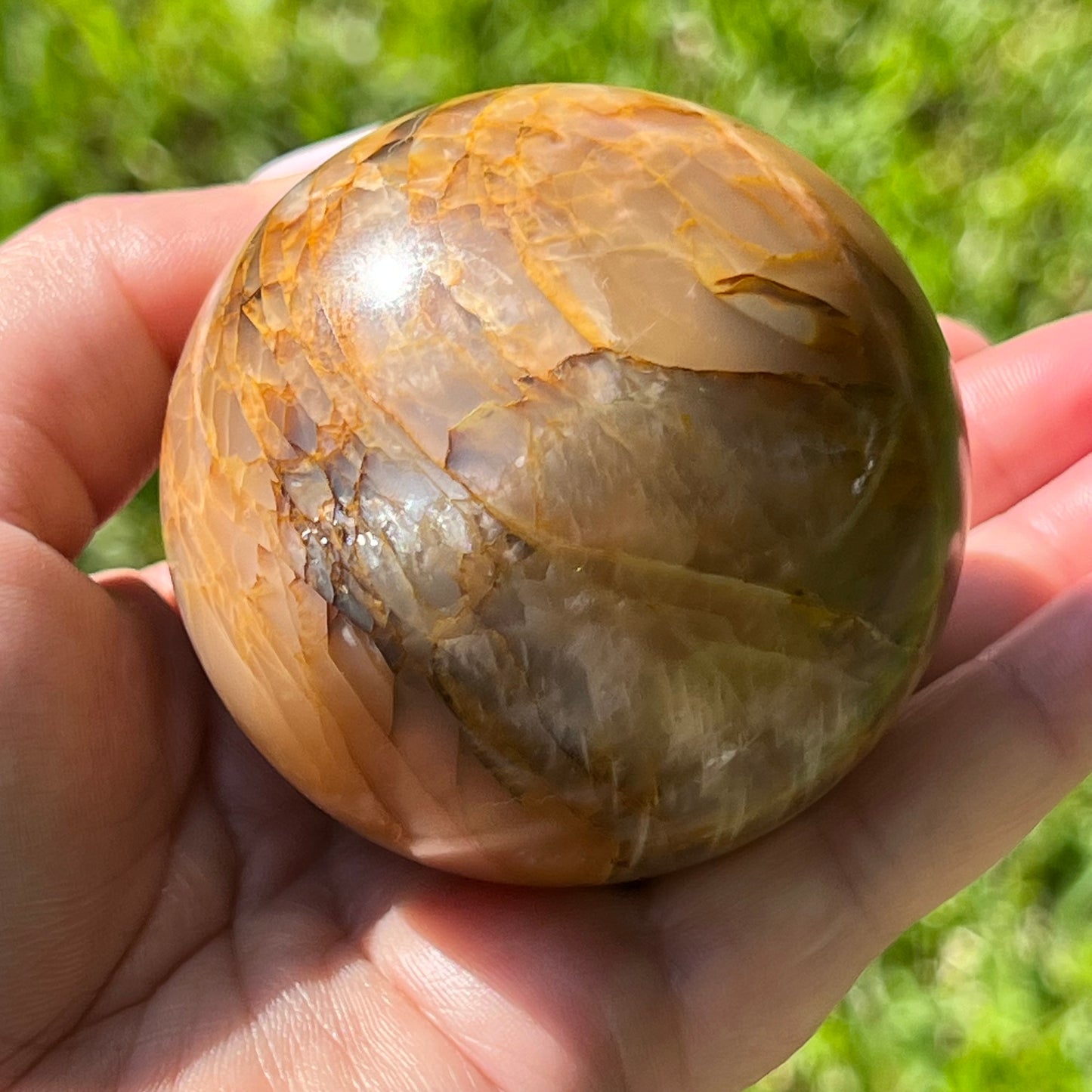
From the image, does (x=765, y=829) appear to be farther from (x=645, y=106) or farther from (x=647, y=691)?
(x=645, y=106)

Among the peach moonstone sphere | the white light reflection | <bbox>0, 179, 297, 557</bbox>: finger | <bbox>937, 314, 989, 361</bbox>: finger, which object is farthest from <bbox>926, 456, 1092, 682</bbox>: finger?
<bbox>0, 179, 297, 557</bbox>: finger

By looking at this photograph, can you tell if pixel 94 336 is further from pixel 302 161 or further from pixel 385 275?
pixel 385 275

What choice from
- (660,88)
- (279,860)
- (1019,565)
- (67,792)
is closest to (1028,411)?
(1019,565)

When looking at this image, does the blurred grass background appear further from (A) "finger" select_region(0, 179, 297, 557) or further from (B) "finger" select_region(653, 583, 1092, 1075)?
(B) "finger" select_region(653, 583, 1092, 1075)

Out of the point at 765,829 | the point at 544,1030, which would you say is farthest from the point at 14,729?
the point at 765,829

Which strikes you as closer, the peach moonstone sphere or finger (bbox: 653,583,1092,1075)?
the peach moonstone sphere

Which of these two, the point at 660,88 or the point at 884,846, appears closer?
the point at 884,846

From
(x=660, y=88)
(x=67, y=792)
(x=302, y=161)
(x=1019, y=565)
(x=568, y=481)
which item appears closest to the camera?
(x=568, y=481)
